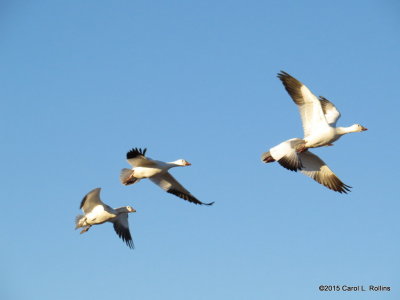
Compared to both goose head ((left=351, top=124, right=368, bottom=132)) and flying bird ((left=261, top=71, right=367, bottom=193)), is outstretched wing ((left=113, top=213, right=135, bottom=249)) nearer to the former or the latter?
flying bird ((left=261, top=71, right=367, bottom=193))

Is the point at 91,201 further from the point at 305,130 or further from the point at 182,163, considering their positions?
the point at 305,130

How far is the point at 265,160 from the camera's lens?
1594 centimetres

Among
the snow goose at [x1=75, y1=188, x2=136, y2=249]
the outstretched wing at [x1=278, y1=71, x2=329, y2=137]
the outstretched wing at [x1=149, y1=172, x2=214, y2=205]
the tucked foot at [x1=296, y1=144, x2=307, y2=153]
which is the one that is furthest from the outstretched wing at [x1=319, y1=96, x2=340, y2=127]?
the snow goose at [x1=75, y1=188, x2=136, y2=249]

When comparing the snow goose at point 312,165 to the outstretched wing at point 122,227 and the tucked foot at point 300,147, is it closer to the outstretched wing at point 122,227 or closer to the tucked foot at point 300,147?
the tucked foot at point 300,147

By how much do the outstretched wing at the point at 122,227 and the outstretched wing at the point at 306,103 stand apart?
5.12 metres

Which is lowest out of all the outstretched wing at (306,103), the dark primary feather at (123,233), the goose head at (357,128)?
the dark primary feather at (123,233)

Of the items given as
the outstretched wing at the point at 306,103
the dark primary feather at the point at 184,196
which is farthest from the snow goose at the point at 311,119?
the dark primary feather at the point at 184,196

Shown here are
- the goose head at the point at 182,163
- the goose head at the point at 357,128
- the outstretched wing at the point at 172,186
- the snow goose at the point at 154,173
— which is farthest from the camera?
the outstretched wing at the point at 172,186

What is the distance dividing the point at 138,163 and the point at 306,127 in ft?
13.0

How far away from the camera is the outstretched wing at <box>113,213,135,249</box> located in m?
17.7

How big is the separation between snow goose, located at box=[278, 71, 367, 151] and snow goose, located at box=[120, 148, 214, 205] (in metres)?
2.96

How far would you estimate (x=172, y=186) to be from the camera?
1758cm

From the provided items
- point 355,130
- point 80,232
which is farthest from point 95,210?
point 355,130

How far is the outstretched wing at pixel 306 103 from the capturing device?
1580 cm
